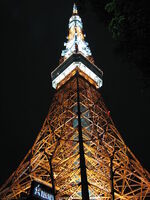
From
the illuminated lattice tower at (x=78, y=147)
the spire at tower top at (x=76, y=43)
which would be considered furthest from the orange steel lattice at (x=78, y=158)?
the spire at tower top at (x=76, y=43)

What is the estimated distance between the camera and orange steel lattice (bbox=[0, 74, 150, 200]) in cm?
1001

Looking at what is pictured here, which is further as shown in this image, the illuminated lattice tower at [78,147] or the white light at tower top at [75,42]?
the white light at tower top at [75,42]

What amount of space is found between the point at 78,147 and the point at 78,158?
1184mm

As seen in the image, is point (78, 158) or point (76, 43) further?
point (76, 43)

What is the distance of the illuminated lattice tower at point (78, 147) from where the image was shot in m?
9.91

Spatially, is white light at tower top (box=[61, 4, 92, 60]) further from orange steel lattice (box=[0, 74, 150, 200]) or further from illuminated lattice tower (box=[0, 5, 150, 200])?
orange steel lattice (box=[0, 74, 150, 200])

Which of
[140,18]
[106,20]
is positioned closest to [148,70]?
[140,18]

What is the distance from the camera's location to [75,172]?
31.3 ft

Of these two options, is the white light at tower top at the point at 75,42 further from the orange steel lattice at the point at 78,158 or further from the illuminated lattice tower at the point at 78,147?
the orange steel lattice at the point at 78,158

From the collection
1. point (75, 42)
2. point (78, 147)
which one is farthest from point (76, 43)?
point (78, 147)

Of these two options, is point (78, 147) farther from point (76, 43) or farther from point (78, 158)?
point (76, 43)

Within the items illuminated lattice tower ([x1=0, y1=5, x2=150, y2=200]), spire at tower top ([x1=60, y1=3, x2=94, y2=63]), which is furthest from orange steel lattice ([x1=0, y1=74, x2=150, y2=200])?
spire at tower top ([x1=60, y1=3, x2=94, y2=63])

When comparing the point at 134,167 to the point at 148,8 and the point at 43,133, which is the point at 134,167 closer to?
the point at 43,133

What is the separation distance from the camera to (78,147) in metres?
12.5
